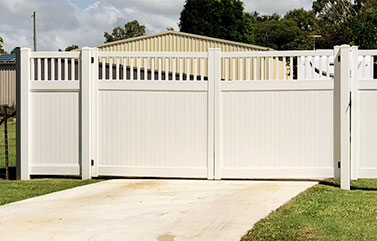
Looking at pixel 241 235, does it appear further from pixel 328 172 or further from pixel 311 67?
pixel 311 67

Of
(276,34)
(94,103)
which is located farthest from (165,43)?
(276,34)

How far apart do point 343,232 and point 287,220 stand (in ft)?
2.13

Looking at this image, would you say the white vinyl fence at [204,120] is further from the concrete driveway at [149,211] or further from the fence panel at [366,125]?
the concrete driveway at [149,211]

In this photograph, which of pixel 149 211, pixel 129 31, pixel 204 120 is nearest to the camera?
pixel 149 211

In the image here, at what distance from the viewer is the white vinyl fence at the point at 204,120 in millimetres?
8609

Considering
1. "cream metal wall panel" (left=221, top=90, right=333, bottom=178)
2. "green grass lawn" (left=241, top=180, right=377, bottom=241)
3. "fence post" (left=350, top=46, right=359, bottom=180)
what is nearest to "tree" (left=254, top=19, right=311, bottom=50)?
"fence post" (left=350, top=46, right=359, bottom=180)

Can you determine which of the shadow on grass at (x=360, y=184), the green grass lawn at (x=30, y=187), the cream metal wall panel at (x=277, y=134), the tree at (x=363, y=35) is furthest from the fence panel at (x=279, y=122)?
the tree at (x=363, y=35)

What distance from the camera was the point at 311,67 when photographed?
8.80 m

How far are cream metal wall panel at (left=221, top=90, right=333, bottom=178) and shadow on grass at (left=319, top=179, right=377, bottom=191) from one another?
0.12 m

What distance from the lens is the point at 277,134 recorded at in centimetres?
870

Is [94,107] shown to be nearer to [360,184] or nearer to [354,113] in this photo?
[354,113]

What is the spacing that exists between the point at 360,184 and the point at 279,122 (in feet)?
4.83

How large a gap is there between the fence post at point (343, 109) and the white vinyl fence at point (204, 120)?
27 mm

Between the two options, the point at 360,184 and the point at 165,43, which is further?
the point at 165,43
